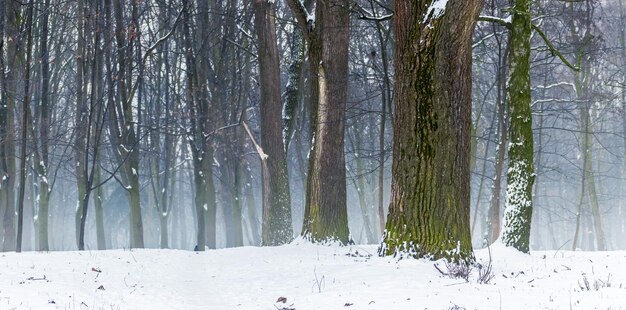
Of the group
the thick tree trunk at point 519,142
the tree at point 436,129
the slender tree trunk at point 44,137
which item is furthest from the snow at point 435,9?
the slender tree trunk at point 44,137

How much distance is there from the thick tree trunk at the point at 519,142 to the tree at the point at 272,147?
5.58 m

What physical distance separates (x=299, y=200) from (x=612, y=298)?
1589 inches

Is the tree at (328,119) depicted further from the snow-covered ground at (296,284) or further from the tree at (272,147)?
the tree at (272,147)

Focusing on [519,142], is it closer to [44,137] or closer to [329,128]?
[329,128]

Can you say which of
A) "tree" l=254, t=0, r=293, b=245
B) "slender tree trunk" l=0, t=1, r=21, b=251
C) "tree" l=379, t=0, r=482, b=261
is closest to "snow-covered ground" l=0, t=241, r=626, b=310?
"tree" l=379, t=0, r=482, b=261

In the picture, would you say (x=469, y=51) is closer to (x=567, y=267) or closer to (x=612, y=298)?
(x=567, y=267)

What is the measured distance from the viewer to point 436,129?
7.87 metres

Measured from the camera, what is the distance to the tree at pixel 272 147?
15.4m

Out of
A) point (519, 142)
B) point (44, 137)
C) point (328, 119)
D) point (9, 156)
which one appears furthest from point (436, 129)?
point (9, 156)

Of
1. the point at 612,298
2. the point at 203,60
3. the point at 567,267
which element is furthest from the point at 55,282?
the point at 203,60

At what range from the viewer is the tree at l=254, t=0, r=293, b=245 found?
1544 cm

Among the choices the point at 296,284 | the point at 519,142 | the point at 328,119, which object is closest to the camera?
the point at 296,284

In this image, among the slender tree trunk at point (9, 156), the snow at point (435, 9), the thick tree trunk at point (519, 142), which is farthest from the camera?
the slender tree trunk at point (9, 156)

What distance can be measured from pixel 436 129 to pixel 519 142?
4.17m
